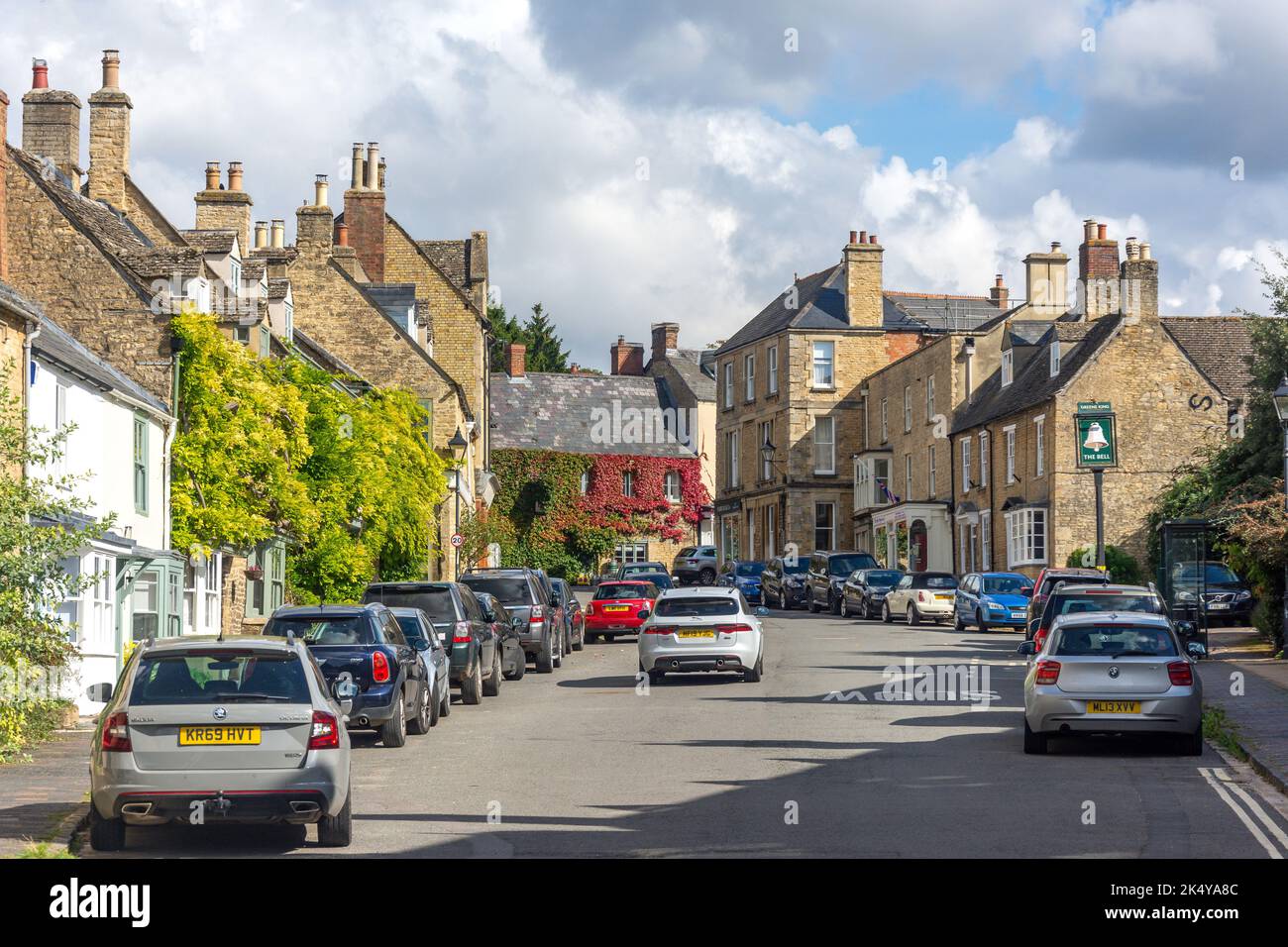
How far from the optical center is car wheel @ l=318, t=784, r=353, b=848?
39.6 ft

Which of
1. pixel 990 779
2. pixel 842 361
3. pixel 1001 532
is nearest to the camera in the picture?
pixel 990 779

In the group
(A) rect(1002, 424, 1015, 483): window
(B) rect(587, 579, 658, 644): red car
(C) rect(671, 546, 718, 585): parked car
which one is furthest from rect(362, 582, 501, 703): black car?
(C) rect(671, 546, 718, 585): parked car

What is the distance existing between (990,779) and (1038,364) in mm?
43195

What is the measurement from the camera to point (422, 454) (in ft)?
127

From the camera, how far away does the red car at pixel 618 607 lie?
138 feet

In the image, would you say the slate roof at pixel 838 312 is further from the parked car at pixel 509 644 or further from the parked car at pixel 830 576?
the parked car at pixel 509 644

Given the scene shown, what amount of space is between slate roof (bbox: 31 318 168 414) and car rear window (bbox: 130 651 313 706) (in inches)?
474

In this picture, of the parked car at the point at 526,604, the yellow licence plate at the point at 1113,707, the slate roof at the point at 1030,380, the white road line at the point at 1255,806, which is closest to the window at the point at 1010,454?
the slate roof at the point at 1030,380

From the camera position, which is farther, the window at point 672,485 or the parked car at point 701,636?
the window at point 672,485

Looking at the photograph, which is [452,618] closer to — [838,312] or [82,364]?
[82,364]

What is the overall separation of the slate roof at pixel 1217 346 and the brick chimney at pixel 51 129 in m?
32.0

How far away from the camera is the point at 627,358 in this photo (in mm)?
97812

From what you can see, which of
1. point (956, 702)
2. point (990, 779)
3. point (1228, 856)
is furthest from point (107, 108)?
point (1228, 856)
